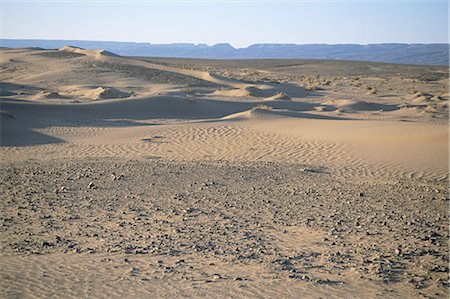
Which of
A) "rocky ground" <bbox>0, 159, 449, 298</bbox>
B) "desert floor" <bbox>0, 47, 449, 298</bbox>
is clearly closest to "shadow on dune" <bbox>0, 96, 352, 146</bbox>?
"desert floor" <bbox>0, 47, 449, 298</bbox>

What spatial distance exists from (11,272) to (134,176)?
5.61 metres

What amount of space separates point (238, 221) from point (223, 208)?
2.76 feet

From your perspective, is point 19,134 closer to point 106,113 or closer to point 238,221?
point 106,113

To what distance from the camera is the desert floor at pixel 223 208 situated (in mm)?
6141

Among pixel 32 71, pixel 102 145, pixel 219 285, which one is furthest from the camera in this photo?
pixel 32 71

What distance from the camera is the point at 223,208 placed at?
30.4ft

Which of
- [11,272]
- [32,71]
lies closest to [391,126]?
[11,272]

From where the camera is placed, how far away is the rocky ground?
6.54 meters

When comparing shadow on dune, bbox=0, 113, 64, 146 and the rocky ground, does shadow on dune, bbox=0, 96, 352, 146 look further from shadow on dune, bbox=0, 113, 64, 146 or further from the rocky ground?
the rocky ground

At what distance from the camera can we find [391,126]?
1881cm

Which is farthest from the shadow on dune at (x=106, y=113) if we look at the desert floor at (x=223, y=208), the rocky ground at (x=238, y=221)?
the rocky ground at (x=238, y=221)

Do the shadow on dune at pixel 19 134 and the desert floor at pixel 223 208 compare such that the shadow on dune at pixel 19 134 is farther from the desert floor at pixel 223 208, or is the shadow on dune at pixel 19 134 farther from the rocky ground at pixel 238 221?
the rocky ground at pixel 238 221

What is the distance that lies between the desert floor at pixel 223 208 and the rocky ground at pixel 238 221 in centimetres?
3

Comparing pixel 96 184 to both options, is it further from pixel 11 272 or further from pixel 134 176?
pixel 11 272
